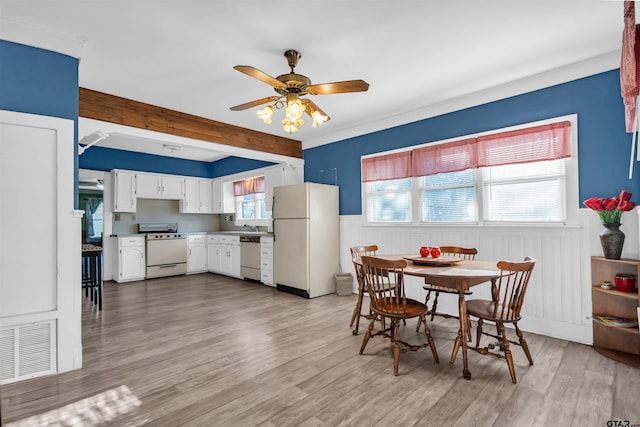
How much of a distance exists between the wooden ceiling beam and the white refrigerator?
0.85 metres

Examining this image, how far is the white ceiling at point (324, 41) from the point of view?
7.76ft

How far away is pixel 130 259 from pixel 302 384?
5.21m

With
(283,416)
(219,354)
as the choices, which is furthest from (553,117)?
(219,354)

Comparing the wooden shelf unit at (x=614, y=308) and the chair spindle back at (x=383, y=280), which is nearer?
the chair spindle back at (x=383, y=280)

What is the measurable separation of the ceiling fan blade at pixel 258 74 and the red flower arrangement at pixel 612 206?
2.88m

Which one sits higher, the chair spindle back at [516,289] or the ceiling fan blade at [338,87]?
the ceiling fan blade at [338,87]

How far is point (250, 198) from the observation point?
23.6 feet

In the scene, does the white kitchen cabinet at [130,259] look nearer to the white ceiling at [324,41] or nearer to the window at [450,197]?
the white ceiling at [324,41]

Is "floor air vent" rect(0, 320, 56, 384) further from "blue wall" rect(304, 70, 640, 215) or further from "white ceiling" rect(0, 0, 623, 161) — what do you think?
"blue wall" rect(304, 70, 640, 215)

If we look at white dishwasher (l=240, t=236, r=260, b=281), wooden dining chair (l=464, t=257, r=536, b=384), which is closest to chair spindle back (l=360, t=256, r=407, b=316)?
wooden dining chair (l=464, t=257, r=536, b=384)

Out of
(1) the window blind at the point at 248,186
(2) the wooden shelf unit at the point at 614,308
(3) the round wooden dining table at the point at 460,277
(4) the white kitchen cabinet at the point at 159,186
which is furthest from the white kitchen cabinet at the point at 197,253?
(2) the wooden shelf unit at the point at 614,308

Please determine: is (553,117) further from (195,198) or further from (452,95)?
(195,198)

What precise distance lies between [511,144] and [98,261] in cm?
520

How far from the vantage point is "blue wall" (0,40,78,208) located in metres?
2.49
